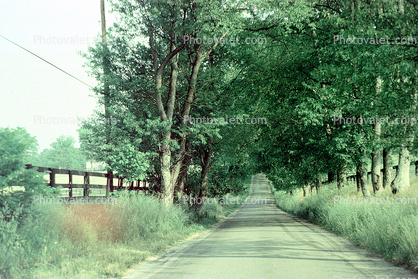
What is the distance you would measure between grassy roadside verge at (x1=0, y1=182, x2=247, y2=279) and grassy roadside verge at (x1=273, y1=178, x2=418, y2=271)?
20.5 ft

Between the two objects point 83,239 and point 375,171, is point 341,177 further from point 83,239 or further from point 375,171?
point 83,239

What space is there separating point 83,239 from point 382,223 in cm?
882

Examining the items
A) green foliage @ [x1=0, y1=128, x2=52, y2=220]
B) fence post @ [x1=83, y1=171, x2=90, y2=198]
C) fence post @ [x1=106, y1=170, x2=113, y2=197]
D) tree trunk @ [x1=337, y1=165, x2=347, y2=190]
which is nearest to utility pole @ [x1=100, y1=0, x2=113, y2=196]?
fence post @ [x1=106, y1=170, x2=113, y2=197]

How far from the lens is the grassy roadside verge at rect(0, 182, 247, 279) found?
7410 mm

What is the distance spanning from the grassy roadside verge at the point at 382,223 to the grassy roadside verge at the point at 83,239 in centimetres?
626

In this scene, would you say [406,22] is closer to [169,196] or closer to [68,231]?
[68,231]

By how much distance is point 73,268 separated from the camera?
25.5 feet

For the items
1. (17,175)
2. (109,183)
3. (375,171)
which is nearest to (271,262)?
(17,175)

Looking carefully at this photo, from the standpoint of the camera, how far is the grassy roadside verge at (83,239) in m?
7.41

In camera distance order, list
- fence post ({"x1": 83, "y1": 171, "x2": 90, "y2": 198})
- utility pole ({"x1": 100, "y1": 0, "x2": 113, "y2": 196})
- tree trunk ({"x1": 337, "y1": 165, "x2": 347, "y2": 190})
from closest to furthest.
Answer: fence post ({"x1": 83, "y1": 171, "x2": 90, "y2": 198}) < utility pole ({"x1": 100, "y1": 0, "x2": 113, "y2": 196}) < tree trunk ({"x1": 337, "y1": 165, "x2": 347, "y2": 190})

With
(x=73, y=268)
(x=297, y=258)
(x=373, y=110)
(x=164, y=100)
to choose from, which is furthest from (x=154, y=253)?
(x=164, y=100)

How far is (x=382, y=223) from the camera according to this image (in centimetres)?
1135

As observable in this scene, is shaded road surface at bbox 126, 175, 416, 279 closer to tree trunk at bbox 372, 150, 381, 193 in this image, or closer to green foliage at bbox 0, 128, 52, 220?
green foliage at bbox 0, 128, 52, 220

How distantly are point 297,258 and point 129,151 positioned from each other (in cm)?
948
